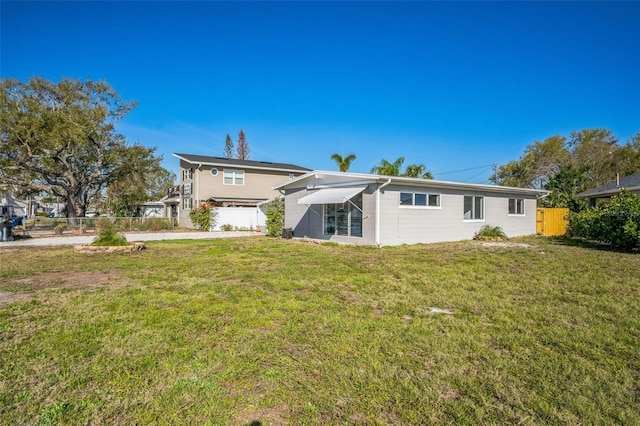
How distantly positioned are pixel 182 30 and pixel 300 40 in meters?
5.86


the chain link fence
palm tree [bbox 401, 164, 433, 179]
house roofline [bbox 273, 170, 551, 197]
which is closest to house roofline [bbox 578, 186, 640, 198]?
house roofline [bbox 273, 170, 551, 197]

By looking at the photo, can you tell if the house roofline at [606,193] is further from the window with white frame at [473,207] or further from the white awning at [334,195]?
the white awning at [334,195]

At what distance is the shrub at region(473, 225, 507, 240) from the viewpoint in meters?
17.8

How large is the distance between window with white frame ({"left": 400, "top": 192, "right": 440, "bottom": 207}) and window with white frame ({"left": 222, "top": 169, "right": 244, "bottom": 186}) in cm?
1841

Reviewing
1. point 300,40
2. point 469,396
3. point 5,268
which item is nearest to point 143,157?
point 300,40

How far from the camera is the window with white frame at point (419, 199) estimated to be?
15375 mm

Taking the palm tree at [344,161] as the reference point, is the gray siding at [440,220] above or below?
below

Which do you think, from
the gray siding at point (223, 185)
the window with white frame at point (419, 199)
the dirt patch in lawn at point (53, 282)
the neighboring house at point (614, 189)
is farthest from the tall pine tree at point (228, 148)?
the dirt patch in lawn at point (53, 282)

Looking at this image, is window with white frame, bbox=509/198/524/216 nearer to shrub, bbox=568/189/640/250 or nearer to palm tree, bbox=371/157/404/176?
shrub, bbox=568/189/640/250

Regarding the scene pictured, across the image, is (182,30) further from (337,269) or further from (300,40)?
(337,269)

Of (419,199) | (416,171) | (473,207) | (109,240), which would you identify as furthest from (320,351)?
(416,171)

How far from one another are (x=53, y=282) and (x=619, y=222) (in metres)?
18.3

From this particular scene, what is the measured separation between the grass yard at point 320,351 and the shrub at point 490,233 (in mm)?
10628

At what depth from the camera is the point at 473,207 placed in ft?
59.6
